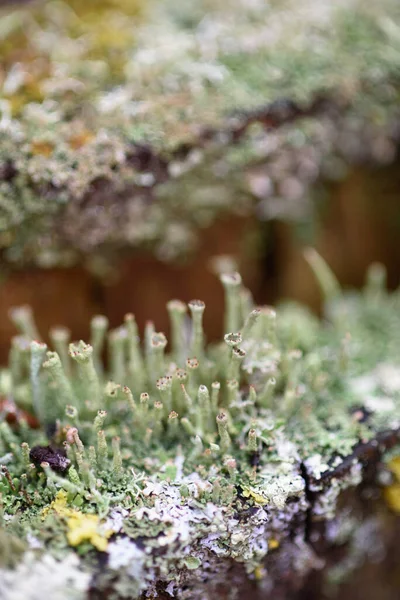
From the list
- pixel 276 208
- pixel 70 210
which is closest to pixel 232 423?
pixel 70 210

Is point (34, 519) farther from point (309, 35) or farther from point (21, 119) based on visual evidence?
point (309, 35)

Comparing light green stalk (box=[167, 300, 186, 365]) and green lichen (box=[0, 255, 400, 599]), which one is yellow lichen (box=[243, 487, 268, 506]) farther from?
light green stalk (box=[167, 300, 186, 365])

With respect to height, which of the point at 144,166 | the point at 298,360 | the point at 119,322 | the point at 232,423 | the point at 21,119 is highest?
the point at 21,119

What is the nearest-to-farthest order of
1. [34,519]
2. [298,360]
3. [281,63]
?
[34,519] → [298,360] → [281,63]

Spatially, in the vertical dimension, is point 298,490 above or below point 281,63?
below

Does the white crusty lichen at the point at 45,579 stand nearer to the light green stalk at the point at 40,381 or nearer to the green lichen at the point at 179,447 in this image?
the green lichen at the point at 179,447

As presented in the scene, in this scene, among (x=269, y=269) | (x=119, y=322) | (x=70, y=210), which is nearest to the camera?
(x=70, y=210)

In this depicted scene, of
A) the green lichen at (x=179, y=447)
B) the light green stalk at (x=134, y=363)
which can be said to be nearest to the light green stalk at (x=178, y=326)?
the green lichen at (x=179, y=447)

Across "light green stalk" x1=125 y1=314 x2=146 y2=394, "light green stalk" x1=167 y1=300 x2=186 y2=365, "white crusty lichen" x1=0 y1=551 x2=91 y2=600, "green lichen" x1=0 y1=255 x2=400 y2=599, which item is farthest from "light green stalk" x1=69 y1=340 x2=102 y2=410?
"white crusty lichen" x1=0 y1=551 x2=91 y2=600

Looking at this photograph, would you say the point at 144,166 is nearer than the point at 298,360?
No
